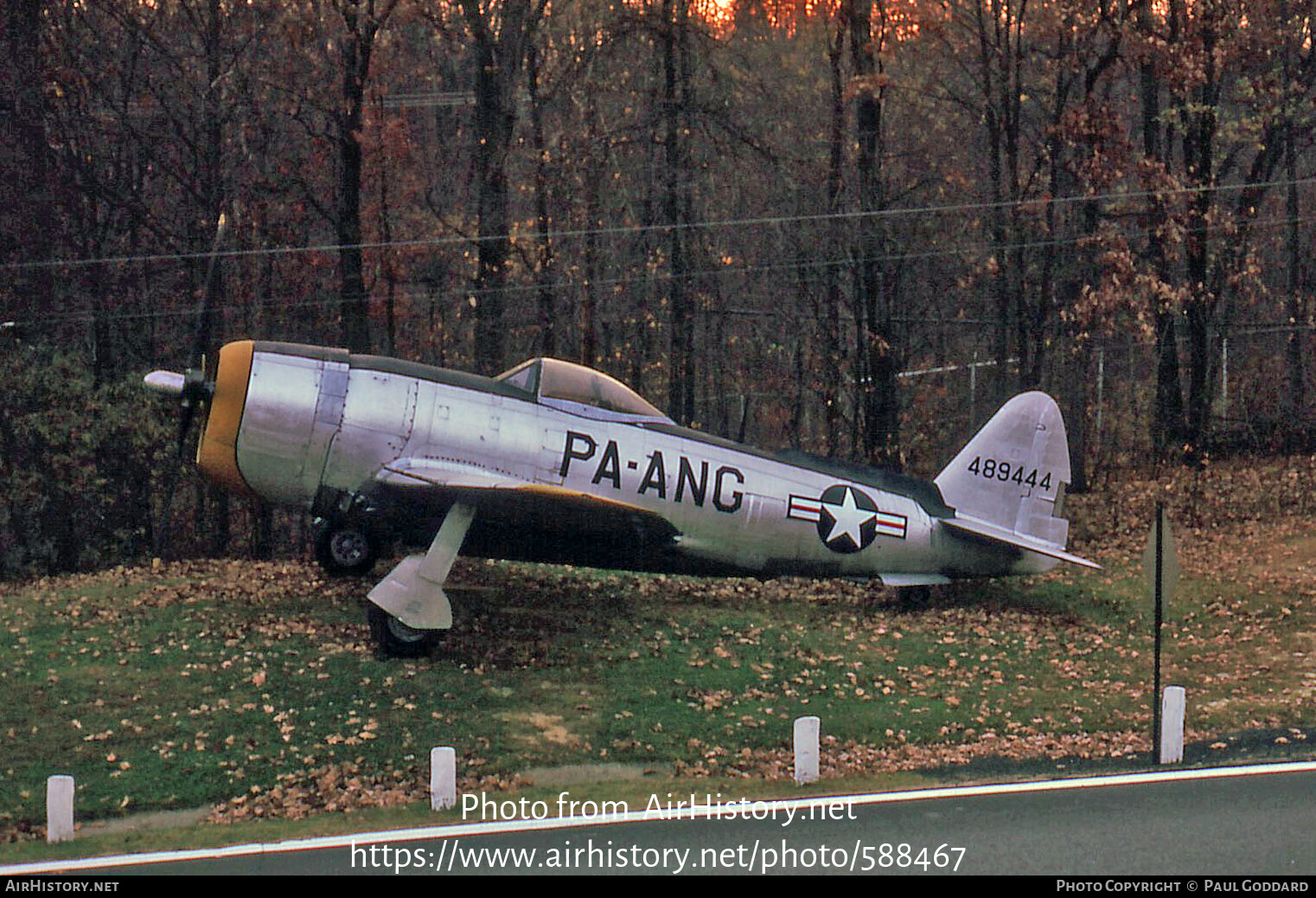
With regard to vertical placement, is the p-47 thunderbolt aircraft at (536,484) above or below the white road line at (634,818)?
above

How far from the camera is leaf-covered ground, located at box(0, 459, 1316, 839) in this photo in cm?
1448

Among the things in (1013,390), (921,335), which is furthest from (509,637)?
(921,335)

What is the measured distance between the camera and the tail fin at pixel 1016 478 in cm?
2034

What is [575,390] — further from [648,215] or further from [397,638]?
[648,215]

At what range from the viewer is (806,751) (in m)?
14.0

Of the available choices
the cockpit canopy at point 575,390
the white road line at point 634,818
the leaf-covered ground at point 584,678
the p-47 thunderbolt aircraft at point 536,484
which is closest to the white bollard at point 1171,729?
the white road line at point 634,818

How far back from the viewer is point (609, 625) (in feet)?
60.4

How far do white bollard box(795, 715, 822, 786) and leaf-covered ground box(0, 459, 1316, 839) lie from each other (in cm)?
65

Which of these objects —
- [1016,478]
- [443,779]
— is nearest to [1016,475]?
[1016,478]

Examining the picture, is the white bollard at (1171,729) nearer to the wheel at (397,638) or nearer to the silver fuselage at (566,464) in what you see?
the silver fuselage at (566,464)

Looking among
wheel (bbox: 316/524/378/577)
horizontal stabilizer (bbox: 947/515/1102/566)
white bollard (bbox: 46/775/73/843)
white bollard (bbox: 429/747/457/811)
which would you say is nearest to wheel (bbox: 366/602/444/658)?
wheel (bbox: 316/524/378/577)

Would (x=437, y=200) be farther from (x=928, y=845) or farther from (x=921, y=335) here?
(x=928, y=845)

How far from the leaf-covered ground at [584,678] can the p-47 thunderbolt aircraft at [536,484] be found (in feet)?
2.58

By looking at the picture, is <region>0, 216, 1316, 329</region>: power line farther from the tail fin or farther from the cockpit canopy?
the tail fin
